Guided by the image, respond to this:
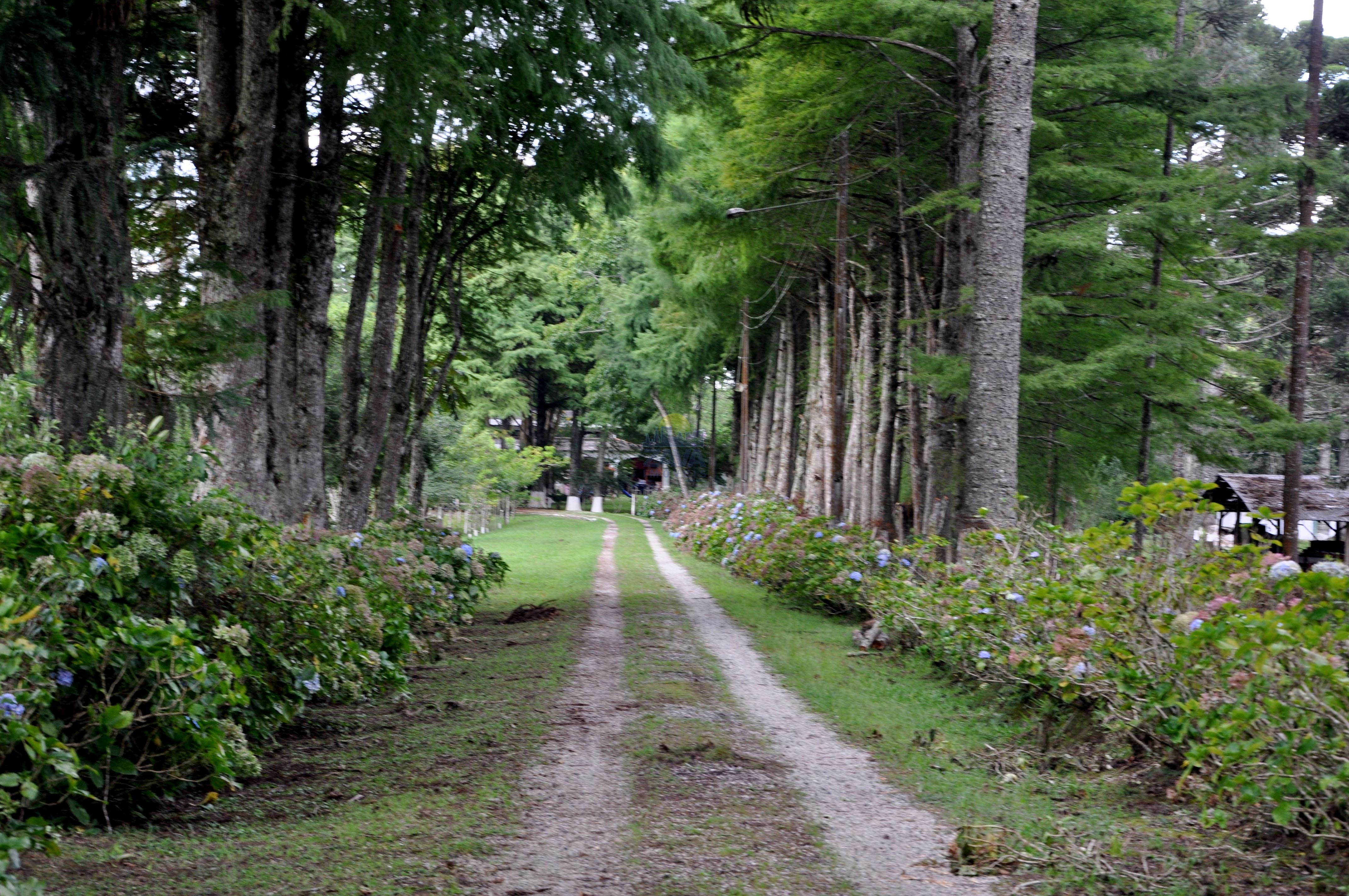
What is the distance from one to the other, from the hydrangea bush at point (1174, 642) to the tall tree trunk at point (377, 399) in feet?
23.4

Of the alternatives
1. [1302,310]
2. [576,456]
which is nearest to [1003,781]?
[1302,310]

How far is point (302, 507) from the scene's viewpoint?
13383 millimetres

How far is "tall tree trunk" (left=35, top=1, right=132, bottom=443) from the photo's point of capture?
836cm

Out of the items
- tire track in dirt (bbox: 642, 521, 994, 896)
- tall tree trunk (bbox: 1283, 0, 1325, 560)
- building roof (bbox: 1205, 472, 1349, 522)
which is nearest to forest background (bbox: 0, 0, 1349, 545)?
tall tree trunk (bbox: 1283, 0, 1325, 560)

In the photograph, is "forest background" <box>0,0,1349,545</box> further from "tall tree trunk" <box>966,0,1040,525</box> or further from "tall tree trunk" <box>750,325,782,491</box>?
"tall tree trunk" <box>750,325,782,491</box>

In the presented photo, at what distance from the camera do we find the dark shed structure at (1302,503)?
29.6 m

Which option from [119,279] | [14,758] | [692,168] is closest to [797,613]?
[692,168]

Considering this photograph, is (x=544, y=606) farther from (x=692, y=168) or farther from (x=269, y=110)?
(x=692, y=168)

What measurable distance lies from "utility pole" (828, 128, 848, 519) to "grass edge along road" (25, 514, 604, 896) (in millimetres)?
10926

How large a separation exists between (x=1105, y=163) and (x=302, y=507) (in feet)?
41.6

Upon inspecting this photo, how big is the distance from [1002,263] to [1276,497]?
893 inches

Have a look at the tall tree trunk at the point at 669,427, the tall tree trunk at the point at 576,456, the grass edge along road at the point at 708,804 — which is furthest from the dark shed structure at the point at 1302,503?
the tall tree trunk at the point at 576,456

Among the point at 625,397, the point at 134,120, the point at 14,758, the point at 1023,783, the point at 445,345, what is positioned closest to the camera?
the point at 14,758

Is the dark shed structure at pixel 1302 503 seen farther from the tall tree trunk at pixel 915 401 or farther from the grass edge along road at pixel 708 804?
the grass edge along road at pixel 708 804
